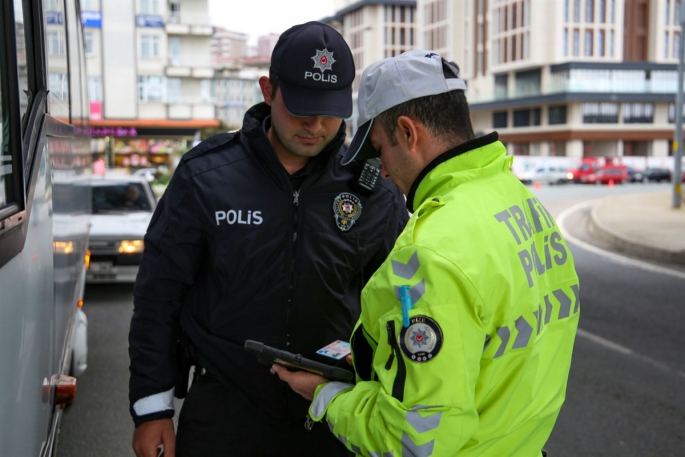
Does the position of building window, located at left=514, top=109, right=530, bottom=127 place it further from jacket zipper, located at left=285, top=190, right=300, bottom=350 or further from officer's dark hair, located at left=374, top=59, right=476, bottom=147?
officer's dark hair, located at left=374, top=59, right=476, bottom=147

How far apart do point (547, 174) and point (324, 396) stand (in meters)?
54.1

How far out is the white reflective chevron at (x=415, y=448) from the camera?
1.65m

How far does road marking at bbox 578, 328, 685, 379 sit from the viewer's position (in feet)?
23.1

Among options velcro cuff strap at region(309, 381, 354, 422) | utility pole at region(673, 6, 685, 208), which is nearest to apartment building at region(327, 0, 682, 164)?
utility pole at region(673, 6, 685, 208)

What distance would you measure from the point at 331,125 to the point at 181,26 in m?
60.0

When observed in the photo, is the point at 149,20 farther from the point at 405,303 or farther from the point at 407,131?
the point at 405,303

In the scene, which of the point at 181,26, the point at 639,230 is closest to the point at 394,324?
the point at 639,230

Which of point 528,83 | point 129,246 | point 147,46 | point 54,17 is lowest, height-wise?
point 129,246

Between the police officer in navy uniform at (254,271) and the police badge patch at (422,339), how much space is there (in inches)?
37.0

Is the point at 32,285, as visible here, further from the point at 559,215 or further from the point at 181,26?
the point at 181,26

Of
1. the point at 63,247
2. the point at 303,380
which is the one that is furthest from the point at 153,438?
the point at 63,247

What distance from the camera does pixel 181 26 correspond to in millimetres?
59656

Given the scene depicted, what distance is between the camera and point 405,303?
5.43ft

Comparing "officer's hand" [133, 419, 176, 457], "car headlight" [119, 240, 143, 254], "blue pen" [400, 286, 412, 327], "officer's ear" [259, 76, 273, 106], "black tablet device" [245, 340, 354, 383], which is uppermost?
"officer's ear" [259, 76, 273, 106]
